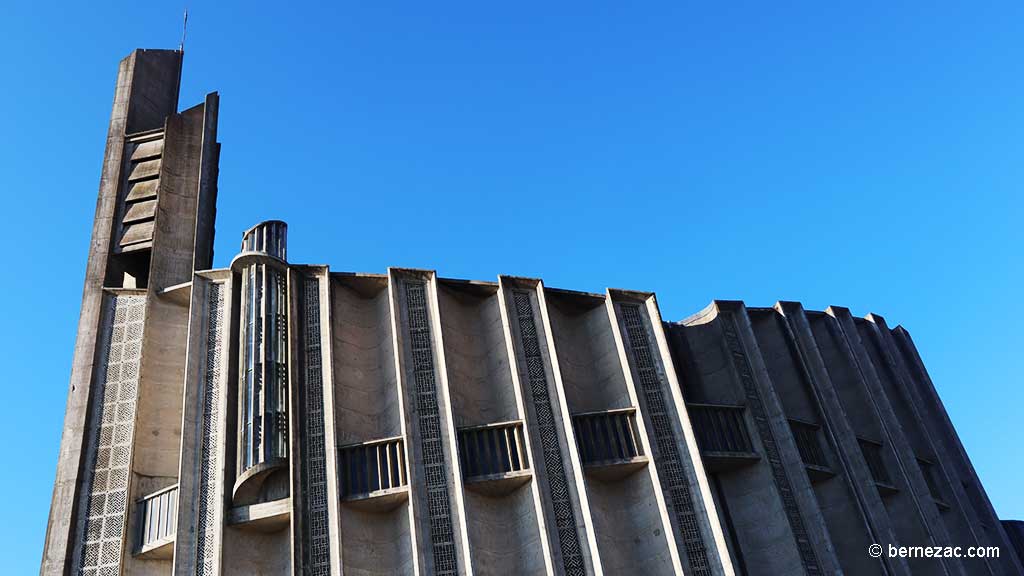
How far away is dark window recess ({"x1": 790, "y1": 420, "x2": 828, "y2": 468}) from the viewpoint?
1871cm

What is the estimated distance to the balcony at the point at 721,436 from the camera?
17.6m

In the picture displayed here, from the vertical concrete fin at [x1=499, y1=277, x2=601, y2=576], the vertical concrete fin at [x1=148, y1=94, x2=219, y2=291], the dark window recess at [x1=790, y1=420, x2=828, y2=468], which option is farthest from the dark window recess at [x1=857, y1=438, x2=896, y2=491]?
the vertical concrete fin at [x1=148, y1=94, x2=219, y2=291]

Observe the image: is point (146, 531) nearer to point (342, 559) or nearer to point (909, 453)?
point (342, 559)

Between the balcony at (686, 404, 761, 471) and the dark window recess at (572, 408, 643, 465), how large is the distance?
1.20 meters

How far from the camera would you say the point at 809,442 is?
19.1 meters

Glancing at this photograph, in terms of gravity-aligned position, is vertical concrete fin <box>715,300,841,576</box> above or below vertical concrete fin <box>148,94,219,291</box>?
below

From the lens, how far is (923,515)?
1958cm

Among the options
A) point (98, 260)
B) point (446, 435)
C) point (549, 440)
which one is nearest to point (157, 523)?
point (446, 435)

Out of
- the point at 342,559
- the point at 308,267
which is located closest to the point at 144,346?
the point at 308,267

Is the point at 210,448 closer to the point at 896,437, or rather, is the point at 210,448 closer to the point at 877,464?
the point at 877,464

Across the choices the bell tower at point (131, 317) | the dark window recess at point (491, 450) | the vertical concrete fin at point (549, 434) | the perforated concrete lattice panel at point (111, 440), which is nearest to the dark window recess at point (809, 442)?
the vertical concrete fin at point (549, 434)

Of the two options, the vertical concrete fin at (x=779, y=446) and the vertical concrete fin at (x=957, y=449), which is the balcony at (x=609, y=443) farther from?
the vertical concrete fin at (x=957, y=449)

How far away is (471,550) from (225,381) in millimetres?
5492

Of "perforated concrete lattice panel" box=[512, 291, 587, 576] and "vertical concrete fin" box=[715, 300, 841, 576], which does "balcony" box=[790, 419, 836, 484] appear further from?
"perforated concrete lattice panel" box=[512, 291, 587, 576]
